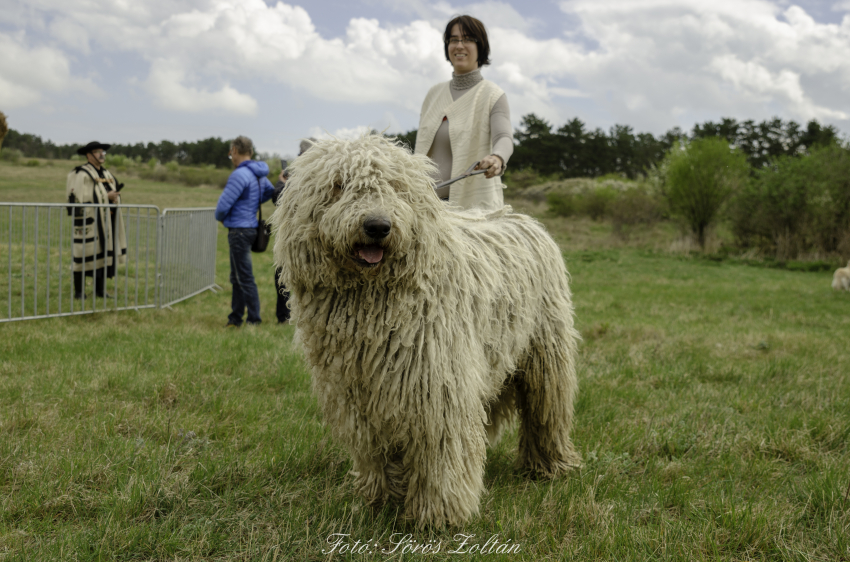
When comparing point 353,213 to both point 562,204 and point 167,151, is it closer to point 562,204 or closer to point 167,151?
point 562,204

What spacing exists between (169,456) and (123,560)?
3.12ft

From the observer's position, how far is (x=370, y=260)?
2.62 metres

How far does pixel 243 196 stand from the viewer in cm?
773

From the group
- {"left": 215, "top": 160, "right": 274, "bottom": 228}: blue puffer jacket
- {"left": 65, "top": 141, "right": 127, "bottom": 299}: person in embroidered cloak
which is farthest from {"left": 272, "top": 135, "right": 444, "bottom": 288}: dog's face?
{"left": 65, "top": 141, "right": 127, "bottom": 299}: person in embroidered cloak

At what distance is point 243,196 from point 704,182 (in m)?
23.1

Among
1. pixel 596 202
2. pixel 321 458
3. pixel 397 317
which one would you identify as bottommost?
pixel 321 458

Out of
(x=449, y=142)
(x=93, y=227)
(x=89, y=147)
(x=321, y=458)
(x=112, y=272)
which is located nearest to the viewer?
(x=321, y=458)

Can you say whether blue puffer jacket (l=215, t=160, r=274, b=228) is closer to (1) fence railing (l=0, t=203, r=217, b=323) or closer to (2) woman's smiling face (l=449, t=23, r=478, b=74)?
(1) fence railing (l=0, t=203, r=217, b=323)

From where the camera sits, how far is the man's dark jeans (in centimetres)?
773

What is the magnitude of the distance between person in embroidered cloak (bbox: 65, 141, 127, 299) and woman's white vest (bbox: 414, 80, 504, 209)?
6.05m

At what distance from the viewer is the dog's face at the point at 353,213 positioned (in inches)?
103

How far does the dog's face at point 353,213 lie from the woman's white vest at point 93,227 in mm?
6670

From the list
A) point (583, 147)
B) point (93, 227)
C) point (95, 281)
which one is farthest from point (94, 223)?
point (583, 147)

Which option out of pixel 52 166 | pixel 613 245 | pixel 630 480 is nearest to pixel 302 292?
pixel 630 480
